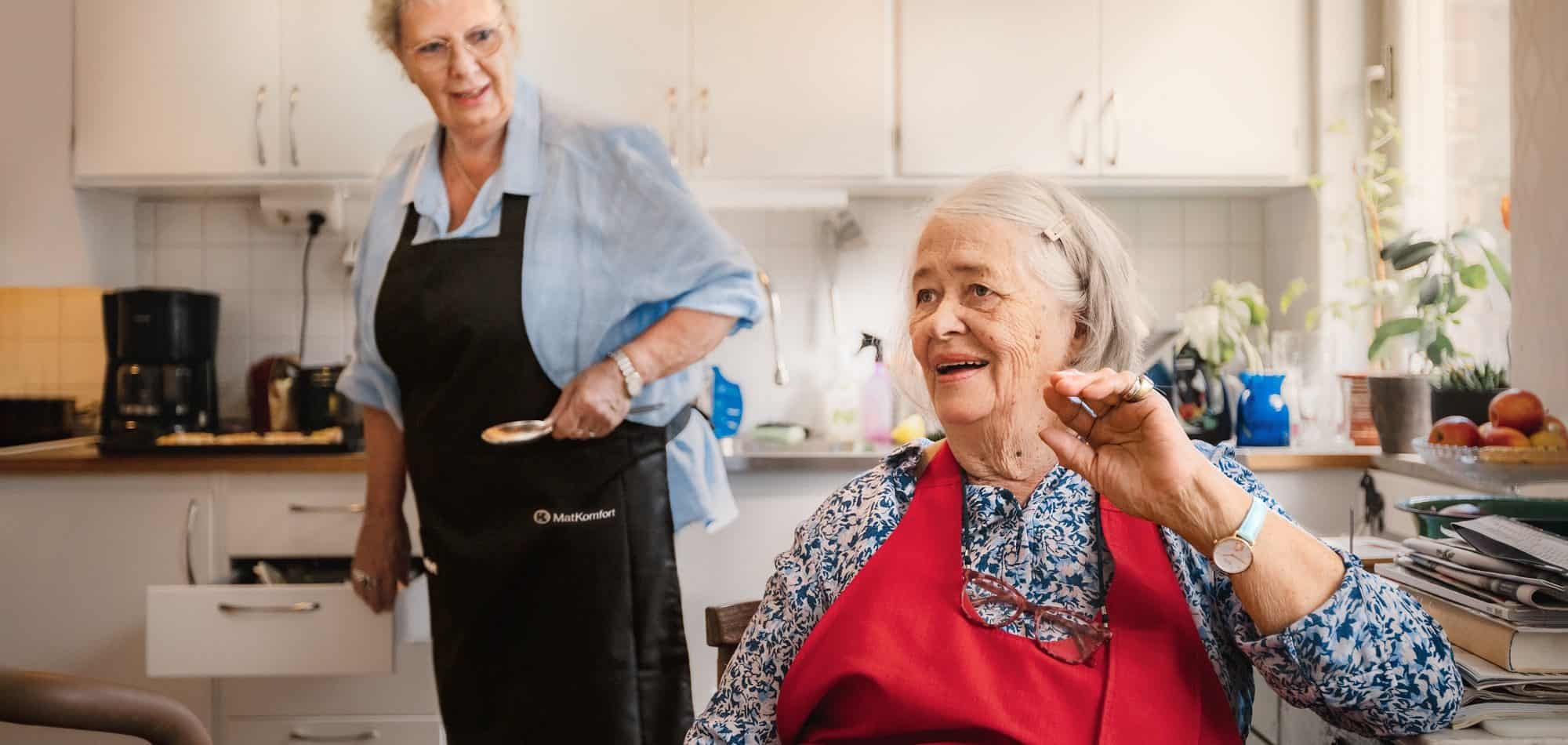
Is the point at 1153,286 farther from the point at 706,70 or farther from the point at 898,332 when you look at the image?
the point at 898,332

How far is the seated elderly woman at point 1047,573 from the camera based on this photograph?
96 cm

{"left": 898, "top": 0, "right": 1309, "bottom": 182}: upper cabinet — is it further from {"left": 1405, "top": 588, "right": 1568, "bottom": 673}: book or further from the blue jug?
{"left": 1405, "top": 588, "right": 1568, "bottom": 673}: book

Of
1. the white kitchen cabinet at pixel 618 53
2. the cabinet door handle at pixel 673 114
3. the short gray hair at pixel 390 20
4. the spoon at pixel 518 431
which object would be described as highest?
the white kitchen cabinet at pixel 618 53

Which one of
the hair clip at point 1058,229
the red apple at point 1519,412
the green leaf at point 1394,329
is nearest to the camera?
the hair clip at point 1058,229

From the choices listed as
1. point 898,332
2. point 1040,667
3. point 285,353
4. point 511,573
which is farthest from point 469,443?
point 285,353

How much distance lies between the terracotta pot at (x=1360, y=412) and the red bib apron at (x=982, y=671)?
6.35 feet

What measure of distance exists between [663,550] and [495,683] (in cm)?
34

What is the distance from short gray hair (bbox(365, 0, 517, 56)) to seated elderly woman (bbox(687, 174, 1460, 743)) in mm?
1009

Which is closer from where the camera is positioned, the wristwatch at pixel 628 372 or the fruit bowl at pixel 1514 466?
the fruit bowl at pixel 1514 466

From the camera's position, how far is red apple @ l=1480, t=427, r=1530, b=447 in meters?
1.71

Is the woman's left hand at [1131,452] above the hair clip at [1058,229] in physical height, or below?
below

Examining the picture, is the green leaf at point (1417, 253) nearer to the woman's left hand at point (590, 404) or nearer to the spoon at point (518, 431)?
the woman's left hand at point (590, 404)

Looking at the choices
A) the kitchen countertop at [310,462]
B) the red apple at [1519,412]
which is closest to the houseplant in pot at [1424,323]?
the kitchen countertop at [310,462]

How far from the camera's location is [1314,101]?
2.90 metres
